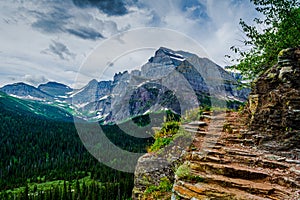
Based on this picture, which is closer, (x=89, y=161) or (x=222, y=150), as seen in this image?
(x=222, y=150)

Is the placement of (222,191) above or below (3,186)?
above

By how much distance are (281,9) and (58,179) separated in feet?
359

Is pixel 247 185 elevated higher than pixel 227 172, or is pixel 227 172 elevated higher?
pixel 227 172

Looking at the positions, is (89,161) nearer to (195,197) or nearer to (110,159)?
(110,159)

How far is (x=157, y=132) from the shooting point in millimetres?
13609

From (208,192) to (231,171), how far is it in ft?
4.49

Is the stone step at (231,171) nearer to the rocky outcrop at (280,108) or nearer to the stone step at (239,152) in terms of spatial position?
the stone step at (239,152)

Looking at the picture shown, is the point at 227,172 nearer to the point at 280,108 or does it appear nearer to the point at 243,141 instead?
the point at 243,141

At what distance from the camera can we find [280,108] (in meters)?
9.66

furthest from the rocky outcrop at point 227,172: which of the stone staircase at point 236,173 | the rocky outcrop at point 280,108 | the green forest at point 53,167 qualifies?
the green forest at point 53,167

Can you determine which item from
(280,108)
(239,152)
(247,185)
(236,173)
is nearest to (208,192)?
(247,185)

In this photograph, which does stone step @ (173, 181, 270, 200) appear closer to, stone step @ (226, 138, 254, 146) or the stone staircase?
the stone staircase

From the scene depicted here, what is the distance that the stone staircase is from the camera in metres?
6.00

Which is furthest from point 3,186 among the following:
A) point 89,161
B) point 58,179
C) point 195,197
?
point 195,197
